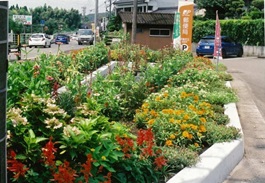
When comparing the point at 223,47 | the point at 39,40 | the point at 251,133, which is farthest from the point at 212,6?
the point at 251,133

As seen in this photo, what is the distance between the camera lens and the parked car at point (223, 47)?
87.4 ft

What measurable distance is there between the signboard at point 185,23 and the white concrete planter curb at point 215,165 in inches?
438

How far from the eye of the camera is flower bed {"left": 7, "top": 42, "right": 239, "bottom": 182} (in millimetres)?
3611

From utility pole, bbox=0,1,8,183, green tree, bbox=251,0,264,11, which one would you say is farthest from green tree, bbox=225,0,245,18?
utility pole, bbox=0,1,8,183

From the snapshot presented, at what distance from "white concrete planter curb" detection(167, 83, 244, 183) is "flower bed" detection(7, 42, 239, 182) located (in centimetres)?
14

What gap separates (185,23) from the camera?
16.8 m

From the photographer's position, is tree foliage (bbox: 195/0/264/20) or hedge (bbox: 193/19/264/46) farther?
tree foliage (bbox: 195/0/264/20)

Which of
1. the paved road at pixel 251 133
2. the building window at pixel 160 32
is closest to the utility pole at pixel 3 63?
the paved road at pixel 251 133

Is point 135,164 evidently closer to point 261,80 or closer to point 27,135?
point 27,135

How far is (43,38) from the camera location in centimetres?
4172

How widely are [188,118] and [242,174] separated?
979 millimetres

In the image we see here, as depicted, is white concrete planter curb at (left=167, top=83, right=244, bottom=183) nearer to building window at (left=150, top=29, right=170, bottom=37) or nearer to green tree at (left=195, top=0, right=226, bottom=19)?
building window at (left=150, top=29, right=170, bottom=37)

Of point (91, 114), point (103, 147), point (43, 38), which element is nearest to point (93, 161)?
point (103, 147)

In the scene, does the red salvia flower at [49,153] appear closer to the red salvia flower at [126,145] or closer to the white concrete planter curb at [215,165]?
the red salvia flower at [126,145]
